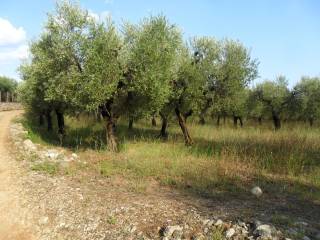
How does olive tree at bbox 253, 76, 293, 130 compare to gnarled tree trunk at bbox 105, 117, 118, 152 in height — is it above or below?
above

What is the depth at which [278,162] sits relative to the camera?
14.5 meters

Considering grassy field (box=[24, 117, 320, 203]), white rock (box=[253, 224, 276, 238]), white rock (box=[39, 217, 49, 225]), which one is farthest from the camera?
grassy field (box=[24, 117, 320, 203])

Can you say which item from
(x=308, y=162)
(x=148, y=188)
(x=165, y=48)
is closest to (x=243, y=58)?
(x=165, y=48)

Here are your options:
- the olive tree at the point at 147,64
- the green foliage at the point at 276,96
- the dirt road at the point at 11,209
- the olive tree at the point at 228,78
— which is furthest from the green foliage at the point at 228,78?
the green foliage at the point at 276,96

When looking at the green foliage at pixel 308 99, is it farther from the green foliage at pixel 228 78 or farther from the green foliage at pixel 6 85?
the green foliage at pixel 6 85

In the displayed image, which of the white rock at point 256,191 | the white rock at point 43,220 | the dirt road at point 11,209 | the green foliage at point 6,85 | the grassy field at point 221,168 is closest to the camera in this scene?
the dirt road at point 11,209

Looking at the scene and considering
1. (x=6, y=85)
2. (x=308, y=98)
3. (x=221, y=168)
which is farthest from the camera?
(x=6, y=85)

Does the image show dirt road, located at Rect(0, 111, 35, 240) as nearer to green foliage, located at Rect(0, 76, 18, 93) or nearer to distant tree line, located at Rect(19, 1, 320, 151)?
distant tree line, located at Rect(19, 1, 320, 151)

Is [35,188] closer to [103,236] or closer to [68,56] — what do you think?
[103,236]

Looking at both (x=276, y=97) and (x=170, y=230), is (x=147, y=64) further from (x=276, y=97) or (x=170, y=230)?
Result: (x=276, y=97)

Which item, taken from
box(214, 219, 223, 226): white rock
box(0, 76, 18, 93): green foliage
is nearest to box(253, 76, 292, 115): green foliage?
box(214, 219, 223, 226): white rock

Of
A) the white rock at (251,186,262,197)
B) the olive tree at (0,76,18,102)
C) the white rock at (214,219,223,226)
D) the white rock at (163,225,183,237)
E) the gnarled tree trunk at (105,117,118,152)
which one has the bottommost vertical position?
the white rock at (163,225,183,237)

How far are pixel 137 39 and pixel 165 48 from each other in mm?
1658

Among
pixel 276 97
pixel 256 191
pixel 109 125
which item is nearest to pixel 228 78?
pixel 109 125
